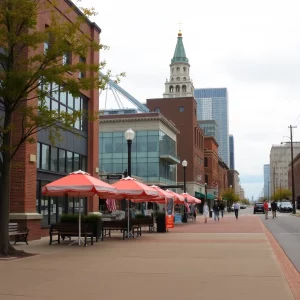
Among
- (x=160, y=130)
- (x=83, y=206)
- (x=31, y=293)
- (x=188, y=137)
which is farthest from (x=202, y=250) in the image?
(x=188, y=137)

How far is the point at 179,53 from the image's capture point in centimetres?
13312

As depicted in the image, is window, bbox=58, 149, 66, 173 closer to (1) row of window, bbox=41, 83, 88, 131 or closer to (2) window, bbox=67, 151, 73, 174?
(2) window, bbox=67, 151, 73, 174

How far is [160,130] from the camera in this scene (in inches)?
2388

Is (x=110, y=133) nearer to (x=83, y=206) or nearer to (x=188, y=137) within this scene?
(x=188, y=137)

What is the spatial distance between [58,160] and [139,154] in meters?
38.5

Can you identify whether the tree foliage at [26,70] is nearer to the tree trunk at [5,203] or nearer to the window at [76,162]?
the tree trunk at [5,203]

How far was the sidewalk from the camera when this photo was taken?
A: 823 cm

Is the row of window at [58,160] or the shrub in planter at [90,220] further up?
the row of window at [58,160]

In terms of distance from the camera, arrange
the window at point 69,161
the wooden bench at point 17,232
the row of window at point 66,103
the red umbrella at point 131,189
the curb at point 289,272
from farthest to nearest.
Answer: the window at point 69,161, the row of window at point 66,103, the red umbrella at point 131,189, the wooden bench at point 17,232, the curb at point 289,272

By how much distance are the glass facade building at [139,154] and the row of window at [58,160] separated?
34552 mm

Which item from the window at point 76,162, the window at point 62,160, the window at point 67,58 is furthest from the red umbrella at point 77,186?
the window at point 76,162

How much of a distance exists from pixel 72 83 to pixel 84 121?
11778 mm

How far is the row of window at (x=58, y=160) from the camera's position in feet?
70.2

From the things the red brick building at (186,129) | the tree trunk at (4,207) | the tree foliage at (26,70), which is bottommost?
the tree trunk at (4,207)
